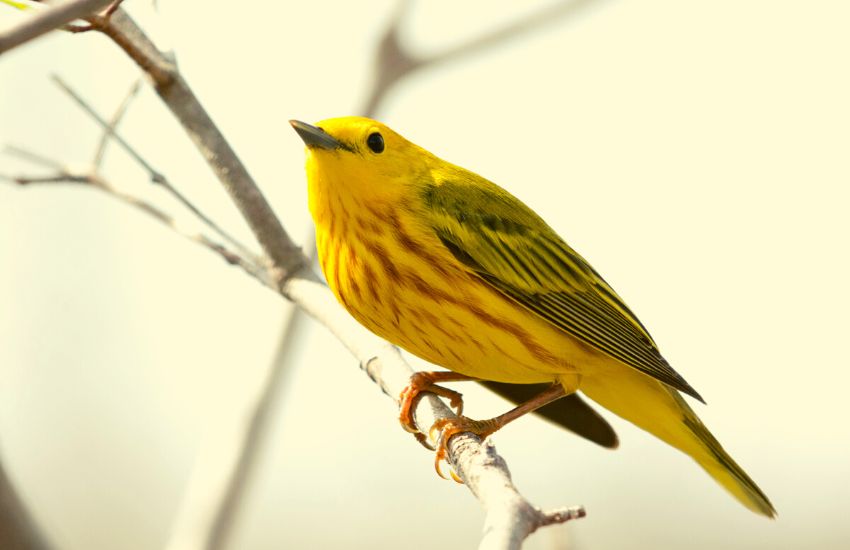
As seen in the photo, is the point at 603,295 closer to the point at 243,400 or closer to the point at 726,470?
the point at 726,470

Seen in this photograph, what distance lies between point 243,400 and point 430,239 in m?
1.50

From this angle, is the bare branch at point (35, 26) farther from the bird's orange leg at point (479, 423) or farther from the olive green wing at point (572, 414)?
the olive green wing at point (572, 414)

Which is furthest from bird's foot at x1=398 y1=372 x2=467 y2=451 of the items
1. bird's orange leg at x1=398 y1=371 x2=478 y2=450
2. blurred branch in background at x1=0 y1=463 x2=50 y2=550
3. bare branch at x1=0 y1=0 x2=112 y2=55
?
bare branch at x1=0 y1=0 x2=112 y2=55

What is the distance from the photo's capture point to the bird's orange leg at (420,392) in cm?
298

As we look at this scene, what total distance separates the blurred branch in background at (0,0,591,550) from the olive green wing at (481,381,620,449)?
25.3 inches

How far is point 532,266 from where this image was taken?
3447 mm

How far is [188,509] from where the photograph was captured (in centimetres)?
404

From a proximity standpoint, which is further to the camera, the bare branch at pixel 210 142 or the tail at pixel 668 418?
the tail at pixel 668 418

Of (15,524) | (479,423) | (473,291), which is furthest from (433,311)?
(15,524)

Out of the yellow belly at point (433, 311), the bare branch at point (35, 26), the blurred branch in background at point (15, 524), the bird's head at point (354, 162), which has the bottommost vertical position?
the blurred branch in background at point (15, 524)

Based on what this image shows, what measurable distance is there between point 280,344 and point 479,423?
142 cm

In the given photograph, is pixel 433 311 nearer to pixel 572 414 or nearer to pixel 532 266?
pixel 532 266

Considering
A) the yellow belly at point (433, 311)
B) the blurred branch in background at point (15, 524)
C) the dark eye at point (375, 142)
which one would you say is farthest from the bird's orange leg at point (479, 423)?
the blurred branch in background at point (15, 524)

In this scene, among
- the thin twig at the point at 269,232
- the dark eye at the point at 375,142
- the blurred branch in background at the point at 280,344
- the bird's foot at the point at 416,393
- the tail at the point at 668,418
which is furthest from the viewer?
the tail at the point at 668,418
